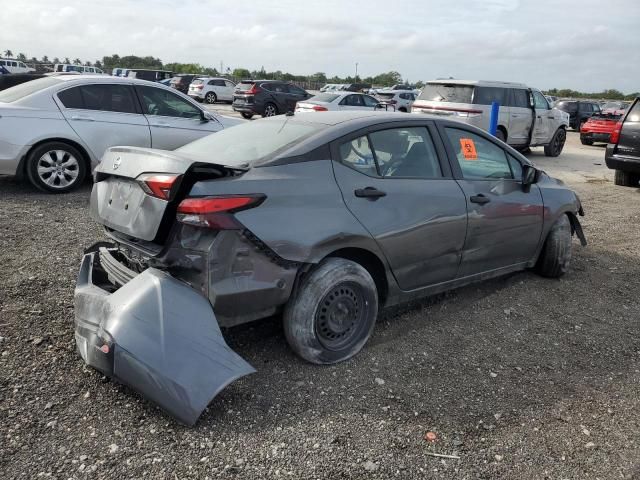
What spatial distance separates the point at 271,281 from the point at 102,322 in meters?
0.92

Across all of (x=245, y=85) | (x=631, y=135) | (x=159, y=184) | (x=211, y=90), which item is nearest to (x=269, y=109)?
(x=245, y=85)

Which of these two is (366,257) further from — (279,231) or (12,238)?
(12,238)

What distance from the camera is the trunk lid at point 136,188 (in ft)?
9.69

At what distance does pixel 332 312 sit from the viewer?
3365 mm

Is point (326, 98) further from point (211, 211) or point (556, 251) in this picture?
point (211, 211)

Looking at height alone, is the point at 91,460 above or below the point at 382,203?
below

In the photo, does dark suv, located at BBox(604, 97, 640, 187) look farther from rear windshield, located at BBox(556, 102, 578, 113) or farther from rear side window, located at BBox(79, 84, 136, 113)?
rear windshield, located at BBox(556, 102, 578, 113)

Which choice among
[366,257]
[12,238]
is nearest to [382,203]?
[366,257]

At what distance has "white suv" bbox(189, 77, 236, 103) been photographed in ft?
102

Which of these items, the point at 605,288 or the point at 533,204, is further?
the point at 605,288

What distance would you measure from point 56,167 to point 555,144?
42.9 ft

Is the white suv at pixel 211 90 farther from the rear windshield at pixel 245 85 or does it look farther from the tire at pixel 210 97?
the rear windshield at pixel 245 85

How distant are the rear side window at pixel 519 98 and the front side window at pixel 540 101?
1.08 feet

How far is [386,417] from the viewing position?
2.92m
